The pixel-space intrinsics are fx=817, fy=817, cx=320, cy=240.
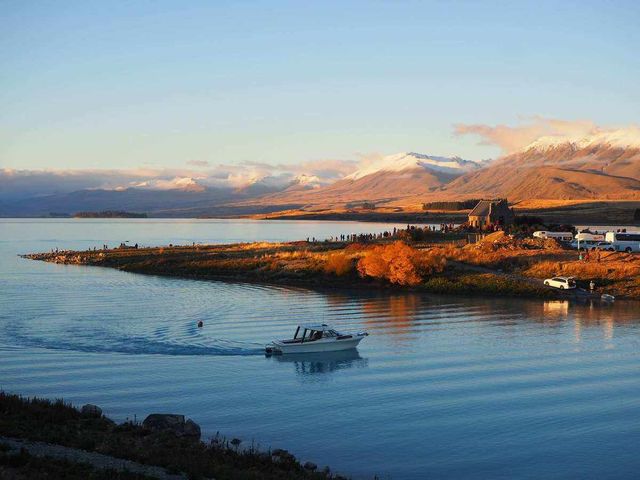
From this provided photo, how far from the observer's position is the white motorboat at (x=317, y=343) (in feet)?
125

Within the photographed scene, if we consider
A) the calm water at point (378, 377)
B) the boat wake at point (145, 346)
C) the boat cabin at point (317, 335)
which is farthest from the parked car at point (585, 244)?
the boat wake at point (145, 346)

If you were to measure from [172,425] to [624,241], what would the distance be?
227ft

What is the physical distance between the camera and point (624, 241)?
82750 mm

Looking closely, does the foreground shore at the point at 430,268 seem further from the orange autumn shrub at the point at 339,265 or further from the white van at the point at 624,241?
the white van at the point at 624,241

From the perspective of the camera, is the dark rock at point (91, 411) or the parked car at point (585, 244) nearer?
the dark rock at point (91, 411)

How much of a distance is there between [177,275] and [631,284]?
1607 inches

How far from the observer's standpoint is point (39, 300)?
5575cm

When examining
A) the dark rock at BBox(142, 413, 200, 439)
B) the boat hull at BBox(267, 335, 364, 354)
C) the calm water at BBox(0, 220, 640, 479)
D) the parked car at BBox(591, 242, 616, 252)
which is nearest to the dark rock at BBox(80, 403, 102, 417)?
the calm water at BBox(0, 220, 640, 479)

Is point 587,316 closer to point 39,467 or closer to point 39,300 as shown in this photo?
point 39,300

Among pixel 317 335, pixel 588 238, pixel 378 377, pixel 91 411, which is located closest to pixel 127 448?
pixel 91 411

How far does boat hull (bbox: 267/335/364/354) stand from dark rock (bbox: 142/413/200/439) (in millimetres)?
14443

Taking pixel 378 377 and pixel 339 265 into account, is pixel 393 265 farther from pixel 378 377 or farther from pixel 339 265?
pixel 378 377

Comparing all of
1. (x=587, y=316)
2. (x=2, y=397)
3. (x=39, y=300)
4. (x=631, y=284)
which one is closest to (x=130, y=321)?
(x=39, y=300)

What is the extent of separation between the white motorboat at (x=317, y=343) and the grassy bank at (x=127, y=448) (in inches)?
568
